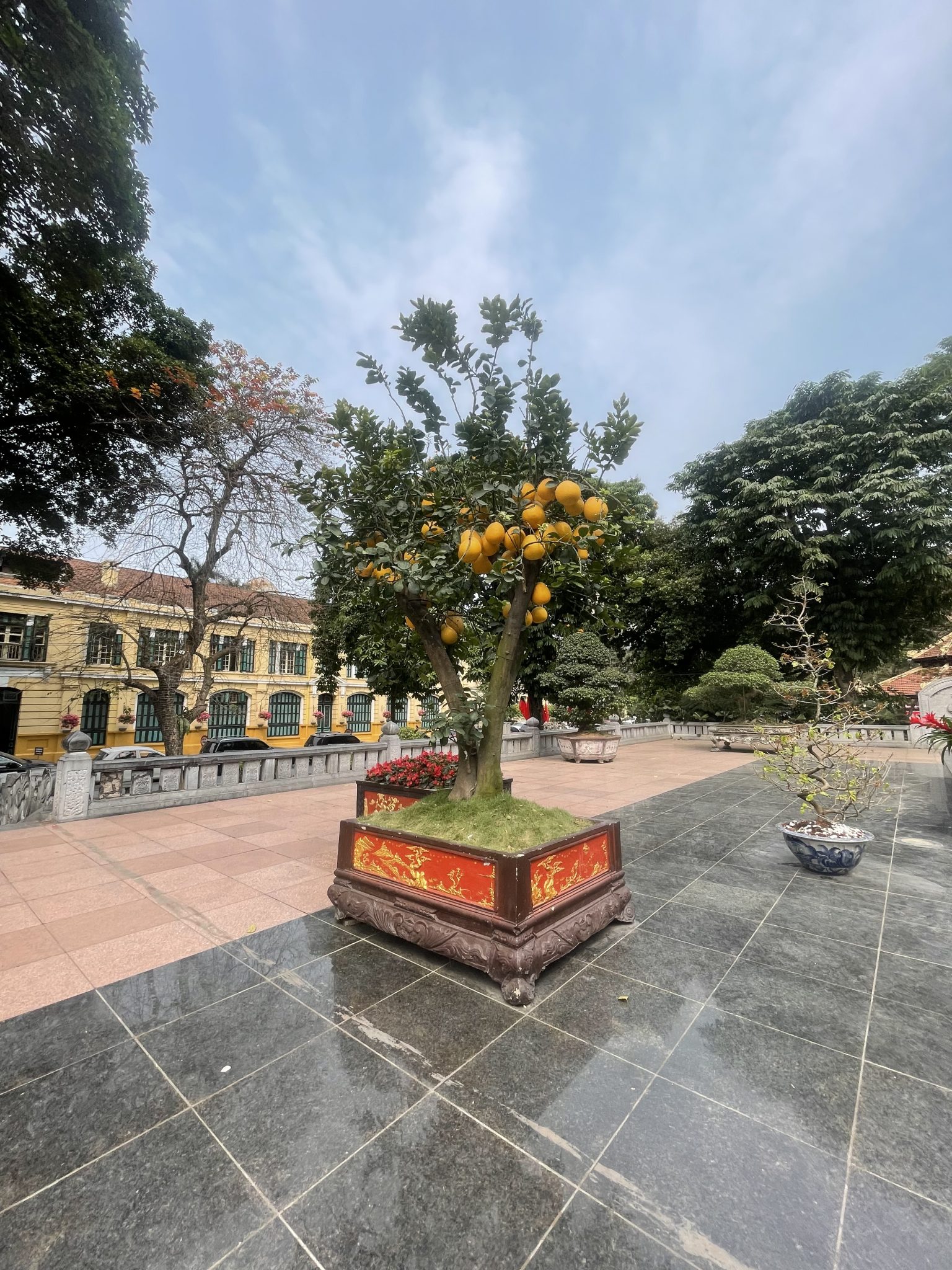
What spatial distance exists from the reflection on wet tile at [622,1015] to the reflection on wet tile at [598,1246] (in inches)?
31.2

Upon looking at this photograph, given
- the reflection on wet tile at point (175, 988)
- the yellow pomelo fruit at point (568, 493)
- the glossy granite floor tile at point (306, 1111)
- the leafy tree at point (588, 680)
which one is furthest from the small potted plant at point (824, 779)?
the leafy tree at point (588, 680)

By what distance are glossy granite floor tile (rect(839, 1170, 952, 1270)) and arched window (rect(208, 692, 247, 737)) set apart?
2770 centimetres

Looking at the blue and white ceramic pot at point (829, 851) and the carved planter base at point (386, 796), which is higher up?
the carved planter base at point (386, 796)

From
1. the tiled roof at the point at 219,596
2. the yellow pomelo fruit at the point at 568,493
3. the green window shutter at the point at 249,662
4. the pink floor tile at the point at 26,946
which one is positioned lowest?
the pink floor tile at the point at 26,946

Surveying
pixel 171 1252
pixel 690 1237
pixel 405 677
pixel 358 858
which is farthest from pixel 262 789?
pixel 690 1237

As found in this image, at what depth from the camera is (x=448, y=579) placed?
3225mm

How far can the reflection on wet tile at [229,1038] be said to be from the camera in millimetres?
2287

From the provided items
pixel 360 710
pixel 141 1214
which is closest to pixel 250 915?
pixel 141 1214

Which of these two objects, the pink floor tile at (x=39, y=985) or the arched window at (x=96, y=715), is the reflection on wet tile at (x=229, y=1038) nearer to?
the pink floor tile at (x=39, y=985)

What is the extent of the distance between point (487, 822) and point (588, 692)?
11.4 m

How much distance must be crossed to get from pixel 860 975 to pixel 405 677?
451 cm

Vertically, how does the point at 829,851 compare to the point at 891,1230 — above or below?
above

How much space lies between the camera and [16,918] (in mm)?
4020

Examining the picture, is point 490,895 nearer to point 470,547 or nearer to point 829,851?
point 470,547
